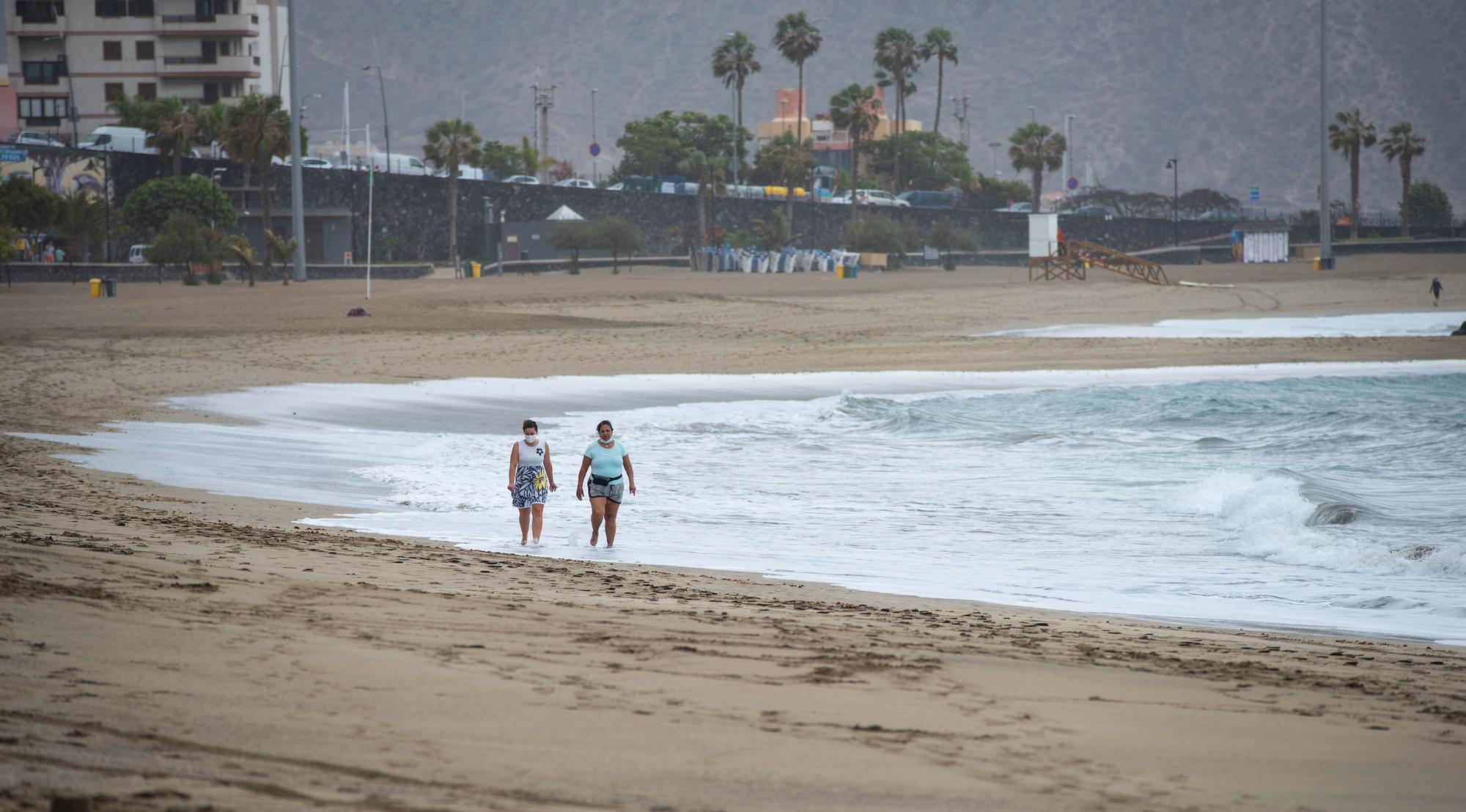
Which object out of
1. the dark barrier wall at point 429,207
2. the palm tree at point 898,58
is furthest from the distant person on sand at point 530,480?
the palm tree at point 898,58

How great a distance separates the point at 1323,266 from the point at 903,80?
180ft

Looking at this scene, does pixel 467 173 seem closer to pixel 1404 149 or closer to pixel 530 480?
pixel 1404 149

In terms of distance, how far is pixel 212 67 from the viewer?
3440 inches

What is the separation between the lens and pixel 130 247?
200 ft

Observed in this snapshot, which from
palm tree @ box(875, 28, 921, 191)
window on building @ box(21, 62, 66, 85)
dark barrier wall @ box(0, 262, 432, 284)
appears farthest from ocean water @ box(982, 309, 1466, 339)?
window on building @ box(21, 62, 66, 85)

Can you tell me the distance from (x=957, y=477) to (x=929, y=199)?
3354 inches

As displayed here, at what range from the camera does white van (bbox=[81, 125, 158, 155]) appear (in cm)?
6600

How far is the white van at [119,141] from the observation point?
66.0m

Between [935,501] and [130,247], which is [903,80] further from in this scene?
[935,501]

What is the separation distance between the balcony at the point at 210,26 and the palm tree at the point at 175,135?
2493 cm

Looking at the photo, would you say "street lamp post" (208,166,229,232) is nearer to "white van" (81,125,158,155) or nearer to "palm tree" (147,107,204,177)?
"palm tree" (147,107,204,177)

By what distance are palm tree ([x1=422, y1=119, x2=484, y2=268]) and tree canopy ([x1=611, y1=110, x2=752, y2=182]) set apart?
67.5ft

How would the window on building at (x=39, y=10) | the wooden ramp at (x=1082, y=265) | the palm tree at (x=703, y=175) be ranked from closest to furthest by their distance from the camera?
the wooden ramp at (x=1082, y=265) → the palm tree at (x=703, y=175) → the window on building at (x=39, y=10)

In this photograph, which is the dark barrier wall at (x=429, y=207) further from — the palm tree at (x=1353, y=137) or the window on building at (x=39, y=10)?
the window on building at (x=39, y=10)
